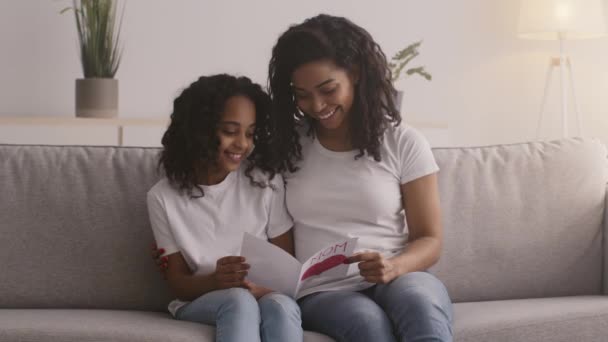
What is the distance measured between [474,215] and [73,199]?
3.24 feet

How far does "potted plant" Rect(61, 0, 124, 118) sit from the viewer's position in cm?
350

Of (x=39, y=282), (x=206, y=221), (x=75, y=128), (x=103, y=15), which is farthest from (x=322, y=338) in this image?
(x=75, y=128)

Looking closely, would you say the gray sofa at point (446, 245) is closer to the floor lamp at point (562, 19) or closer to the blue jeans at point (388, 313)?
the blue jeans at point (388, 313)

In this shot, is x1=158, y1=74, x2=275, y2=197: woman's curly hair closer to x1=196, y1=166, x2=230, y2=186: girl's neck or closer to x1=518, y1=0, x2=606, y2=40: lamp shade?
x1=196, y1=166, x2=230, y2=186: girl's neck

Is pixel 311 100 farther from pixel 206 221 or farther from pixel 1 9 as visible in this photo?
pixel 1 9

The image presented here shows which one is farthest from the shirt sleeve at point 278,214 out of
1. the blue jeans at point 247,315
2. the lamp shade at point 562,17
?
the lamp shade at point 562,17

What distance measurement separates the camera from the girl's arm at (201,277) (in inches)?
73.3

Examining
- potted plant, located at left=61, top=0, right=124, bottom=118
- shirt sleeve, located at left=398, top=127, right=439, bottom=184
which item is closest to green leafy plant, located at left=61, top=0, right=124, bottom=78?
potted plant, located at left=61, top=0, right=124, bottom=118


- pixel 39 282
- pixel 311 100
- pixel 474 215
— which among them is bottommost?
pixel 39 282

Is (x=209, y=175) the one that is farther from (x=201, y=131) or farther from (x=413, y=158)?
(x=413, y=158)

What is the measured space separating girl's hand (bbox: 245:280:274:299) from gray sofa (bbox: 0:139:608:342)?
0.44ft

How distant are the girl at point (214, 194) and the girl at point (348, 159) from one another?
0.05 meters

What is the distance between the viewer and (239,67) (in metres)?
4.21

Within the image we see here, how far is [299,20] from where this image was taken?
4.29 m
